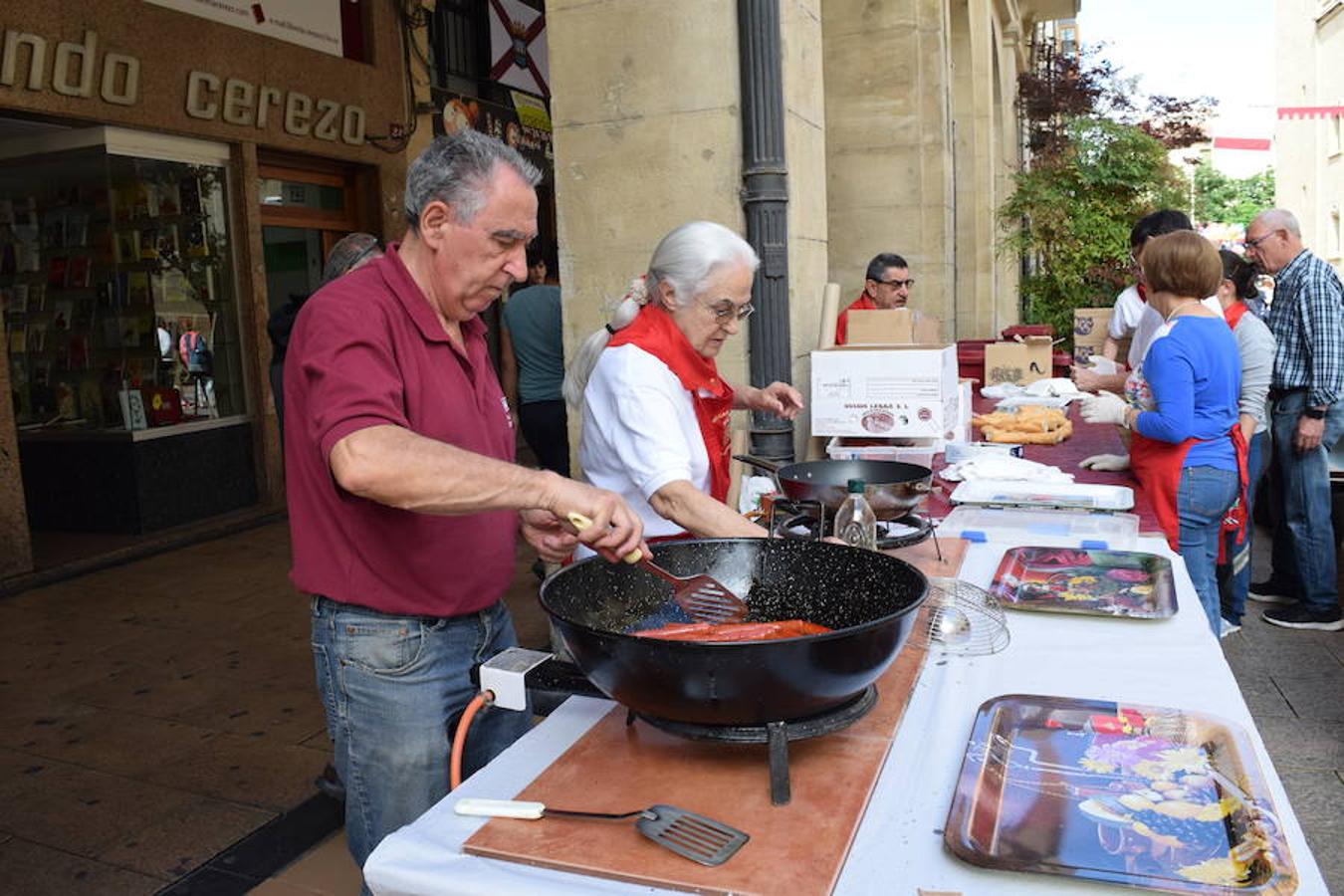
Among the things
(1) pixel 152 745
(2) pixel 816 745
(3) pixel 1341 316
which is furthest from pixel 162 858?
(3) pixel 1341 316

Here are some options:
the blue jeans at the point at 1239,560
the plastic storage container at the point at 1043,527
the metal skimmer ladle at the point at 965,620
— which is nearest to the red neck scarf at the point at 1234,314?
the blue jeans at the point at 1239,560

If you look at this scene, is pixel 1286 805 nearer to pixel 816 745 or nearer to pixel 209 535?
pixel 816 745

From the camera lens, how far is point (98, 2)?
6.65 meters

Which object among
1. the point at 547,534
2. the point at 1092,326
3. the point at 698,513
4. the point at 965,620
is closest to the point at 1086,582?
the point at 965,620

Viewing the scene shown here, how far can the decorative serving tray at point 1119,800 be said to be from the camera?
115 cm

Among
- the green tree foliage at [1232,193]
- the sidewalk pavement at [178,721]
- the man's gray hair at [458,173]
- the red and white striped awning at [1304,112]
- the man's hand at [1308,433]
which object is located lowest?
the sidewalk pavement at [178,721]

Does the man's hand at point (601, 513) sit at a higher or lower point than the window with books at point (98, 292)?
lower

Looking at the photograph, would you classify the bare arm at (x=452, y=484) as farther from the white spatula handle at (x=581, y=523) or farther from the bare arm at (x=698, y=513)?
the bare arm at (x=698, y=513)

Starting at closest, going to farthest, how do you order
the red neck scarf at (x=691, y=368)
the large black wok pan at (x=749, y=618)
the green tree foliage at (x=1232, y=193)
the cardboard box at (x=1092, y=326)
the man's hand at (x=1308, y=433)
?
the large black wok pan at (x=749, y=618)
the red neck scarf at (x=691, y=368)
the man's hand at (x=1308, y=433)
the cardboard box at (x=1092, y=326)
the green tree foliage at (x=1232, y=193)

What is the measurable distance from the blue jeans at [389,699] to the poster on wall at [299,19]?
658cm

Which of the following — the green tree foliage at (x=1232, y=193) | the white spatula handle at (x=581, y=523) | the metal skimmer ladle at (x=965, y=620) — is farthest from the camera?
the green tree foliage at (x=1232, y=193)

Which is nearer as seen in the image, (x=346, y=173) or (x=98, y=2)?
(x=98, y=2)

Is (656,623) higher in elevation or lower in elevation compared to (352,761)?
higher

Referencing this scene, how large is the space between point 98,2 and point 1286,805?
759cm
